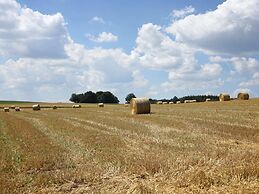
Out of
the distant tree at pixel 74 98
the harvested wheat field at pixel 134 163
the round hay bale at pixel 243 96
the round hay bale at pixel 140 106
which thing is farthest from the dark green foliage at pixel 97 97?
the harvested wheat field at pixel 134 163

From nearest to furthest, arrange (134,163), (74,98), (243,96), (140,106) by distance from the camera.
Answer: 1. (134,163)
2. (140,106)
3. (243,96)
4. (74,98)

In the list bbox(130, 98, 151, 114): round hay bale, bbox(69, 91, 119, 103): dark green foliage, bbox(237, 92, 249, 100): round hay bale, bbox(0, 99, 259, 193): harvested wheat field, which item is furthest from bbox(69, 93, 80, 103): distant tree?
bbox(0, 99, 259, 193): harvested wheat field

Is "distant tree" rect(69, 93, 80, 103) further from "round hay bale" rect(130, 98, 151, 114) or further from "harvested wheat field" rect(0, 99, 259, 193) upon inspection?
"harvested wheat field" rect(0, 99, 259, 193)

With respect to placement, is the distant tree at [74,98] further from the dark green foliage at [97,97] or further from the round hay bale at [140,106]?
the round hay bale at [140,106]

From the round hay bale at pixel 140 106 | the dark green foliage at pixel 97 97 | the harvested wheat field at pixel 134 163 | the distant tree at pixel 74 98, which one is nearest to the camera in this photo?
the harvested wheat field at pixel 134 163

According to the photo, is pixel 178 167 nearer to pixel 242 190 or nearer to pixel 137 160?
pixel 137 160

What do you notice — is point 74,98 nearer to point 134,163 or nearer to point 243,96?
point 243,96

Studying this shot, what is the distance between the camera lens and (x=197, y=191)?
8.09 metres

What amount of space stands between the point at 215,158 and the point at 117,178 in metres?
3.21

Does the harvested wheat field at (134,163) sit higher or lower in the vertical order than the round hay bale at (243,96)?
lower

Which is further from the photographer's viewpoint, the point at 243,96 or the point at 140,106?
the point at 243,96

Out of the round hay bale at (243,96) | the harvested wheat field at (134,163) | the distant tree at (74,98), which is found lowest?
the harvested wheat field at (134,163)

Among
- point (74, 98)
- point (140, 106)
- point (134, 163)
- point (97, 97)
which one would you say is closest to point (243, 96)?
point (140, 106)

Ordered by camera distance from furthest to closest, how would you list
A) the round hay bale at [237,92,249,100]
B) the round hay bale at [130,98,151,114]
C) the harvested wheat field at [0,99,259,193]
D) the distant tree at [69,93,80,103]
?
the distant tree at [69,93,80,103]
the round hay bale at [237,92,249,100]
the round hay bale at [130,98,151,114]
the harvested wheat field at [0,99,259,193]
